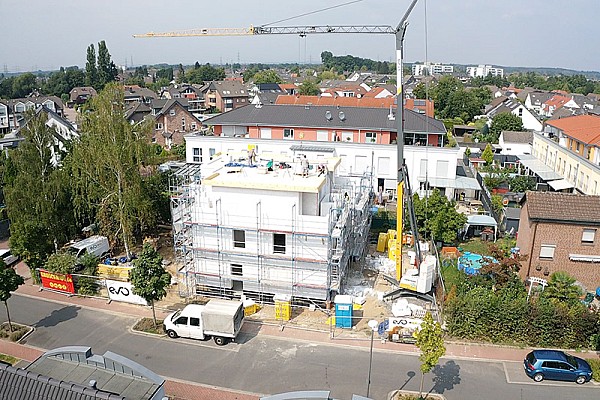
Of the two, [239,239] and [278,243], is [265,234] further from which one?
[239,239]

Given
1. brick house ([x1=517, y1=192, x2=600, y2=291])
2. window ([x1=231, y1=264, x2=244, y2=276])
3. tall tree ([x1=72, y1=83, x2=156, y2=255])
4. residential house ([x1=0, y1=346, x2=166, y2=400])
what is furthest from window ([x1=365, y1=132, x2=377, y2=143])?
residential house ([x1=0, y1=346, x2=166, y2=400])

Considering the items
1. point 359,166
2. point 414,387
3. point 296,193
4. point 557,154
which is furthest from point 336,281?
point 557,154

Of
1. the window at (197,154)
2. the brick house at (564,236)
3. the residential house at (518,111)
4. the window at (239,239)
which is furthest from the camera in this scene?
the residential house at (518,111)

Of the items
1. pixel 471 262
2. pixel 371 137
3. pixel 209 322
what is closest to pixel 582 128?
pixel 371 137

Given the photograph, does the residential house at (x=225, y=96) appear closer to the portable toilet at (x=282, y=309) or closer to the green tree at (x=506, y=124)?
the green tree at (x=506, y=124)

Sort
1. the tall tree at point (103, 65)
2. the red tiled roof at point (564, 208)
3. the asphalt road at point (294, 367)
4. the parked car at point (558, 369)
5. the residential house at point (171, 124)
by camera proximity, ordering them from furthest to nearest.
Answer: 1. the tall tree at point (103, 65)
2. the residential house at point (171, 124)
3. the red tiled roof at point (564, 208)
4. the parked car at point (558, 369)
5. the asphalt road at point (294, 367)

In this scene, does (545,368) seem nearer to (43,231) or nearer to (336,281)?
(336,281)

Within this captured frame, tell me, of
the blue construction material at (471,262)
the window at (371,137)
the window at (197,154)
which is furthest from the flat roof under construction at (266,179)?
the window at (197,154)
